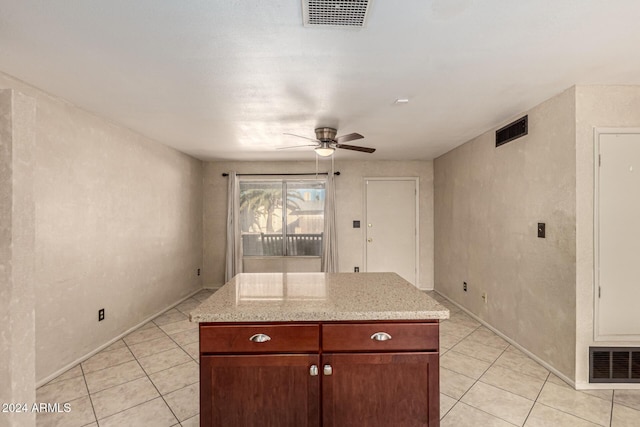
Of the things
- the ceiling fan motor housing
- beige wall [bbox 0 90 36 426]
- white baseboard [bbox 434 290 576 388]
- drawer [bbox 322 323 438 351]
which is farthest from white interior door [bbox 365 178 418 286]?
beige wall [bbox 0 90 36 426]

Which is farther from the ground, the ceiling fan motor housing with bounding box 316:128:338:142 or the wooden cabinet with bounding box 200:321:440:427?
the ceiling fan motor housing with bounding box 316:128:338:142

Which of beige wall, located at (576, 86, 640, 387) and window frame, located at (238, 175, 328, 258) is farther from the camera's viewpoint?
window frame, located at (238, 175, 328, 258)

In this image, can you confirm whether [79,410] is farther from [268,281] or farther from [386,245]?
[386,245]

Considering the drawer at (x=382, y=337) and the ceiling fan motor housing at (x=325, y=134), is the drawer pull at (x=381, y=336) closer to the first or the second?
the drawer at (x=382, y=337)

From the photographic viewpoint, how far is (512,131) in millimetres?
2934

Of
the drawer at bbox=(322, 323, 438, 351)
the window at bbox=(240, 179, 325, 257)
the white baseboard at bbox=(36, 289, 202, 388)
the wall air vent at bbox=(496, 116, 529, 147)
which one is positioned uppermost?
the wall air vent at bbox=(496, 116, 529, 147)

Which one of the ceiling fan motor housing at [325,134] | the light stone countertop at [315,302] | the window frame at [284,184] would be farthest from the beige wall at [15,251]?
the window frame at [284,184]

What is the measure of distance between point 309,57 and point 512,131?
2.35 m

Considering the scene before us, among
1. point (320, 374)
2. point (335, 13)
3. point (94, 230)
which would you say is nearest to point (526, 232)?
point (320, 374)

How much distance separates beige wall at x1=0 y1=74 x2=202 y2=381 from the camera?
7.63 ft

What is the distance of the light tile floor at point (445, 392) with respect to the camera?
193cm

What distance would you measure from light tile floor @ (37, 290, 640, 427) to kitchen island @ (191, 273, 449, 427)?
2.69 ft

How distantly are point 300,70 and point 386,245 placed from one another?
Result: 3.89 meters

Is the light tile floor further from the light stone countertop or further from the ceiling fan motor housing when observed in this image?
the ceiling fan motor housing
